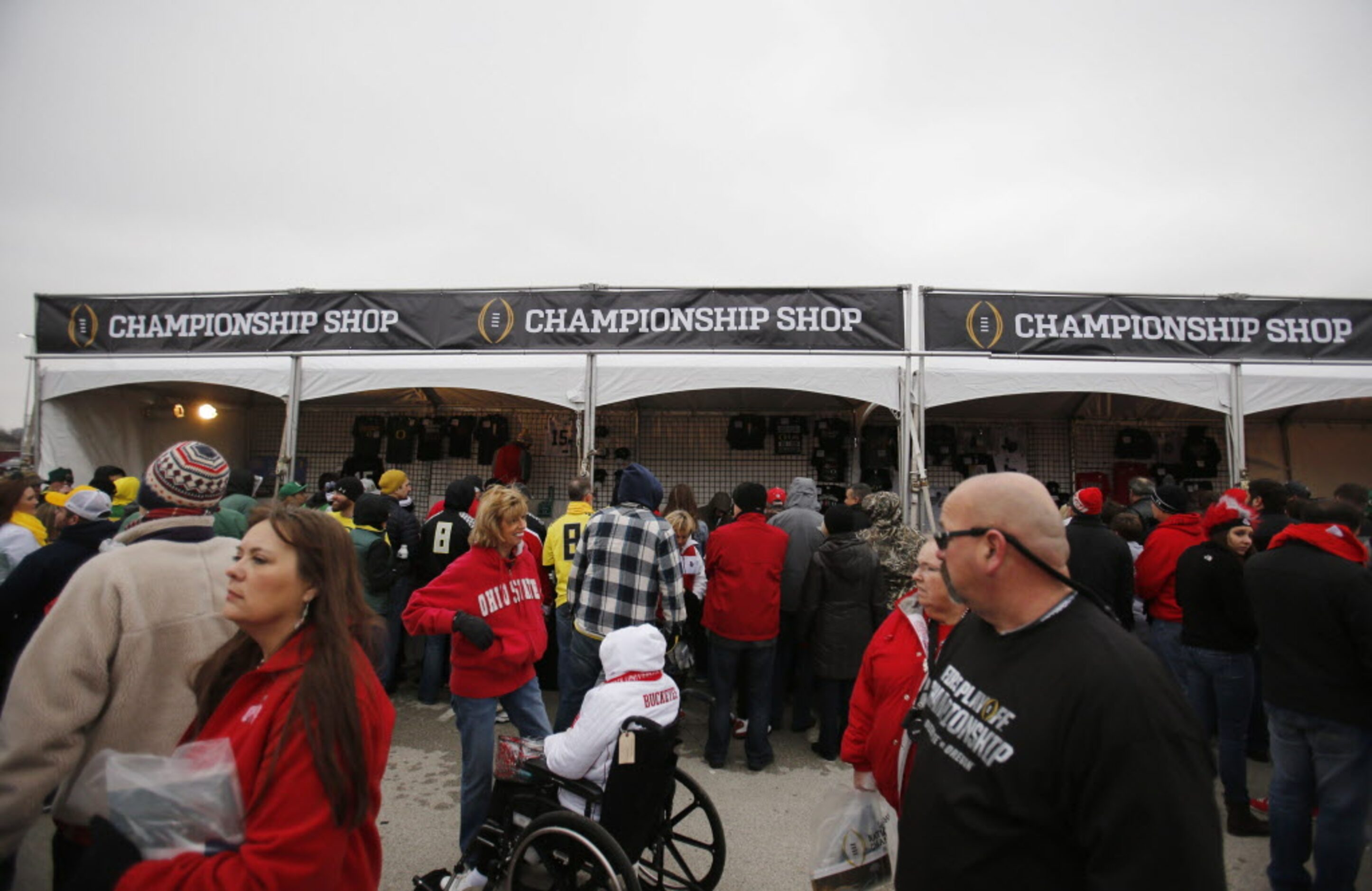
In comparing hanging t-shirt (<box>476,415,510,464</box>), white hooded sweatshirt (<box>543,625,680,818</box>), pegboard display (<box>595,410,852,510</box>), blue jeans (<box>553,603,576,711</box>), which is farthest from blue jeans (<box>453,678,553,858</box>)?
hanging t-shirt (<box>476,415,510,464</box>)

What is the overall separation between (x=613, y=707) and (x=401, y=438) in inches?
317

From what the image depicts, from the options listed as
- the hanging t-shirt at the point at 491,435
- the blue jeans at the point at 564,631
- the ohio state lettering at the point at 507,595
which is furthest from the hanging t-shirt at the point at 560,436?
the ohio state lettering at the point at 507,595

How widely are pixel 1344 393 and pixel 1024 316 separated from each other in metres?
3.27

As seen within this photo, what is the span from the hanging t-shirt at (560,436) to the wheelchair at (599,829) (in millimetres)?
6883

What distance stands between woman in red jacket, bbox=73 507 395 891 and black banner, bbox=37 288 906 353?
5.79 m

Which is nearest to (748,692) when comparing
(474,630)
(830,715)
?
(830,715)

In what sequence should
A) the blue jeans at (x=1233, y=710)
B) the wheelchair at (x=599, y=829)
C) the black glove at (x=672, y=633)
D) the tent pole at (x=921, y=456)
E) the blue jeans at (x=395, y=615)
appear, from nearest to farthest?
the wheelchair at (x=599, y=829)
the blue jeans at (x=1233, y=710)
the black glove at (x=672, y=633)
the blue jeans at (x=395, y=615)
the tent pole at (x=921, y=456)

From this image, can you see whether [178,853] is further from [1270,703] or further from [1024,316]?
[1024,316]

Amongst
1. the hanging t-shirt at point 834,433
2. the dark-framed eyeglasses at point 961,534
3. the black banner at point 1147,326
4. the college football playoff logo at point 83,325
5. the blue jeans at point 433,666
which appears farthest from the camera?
the hanging t-shirt at point 834,433

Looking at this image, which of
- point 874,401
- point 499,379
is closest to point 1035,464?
point 874,401

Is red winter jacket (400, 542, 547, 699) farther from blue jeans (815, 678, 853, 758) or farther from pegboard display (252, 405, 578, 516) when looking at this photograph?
pegboard display (252, 405, 578, 516)

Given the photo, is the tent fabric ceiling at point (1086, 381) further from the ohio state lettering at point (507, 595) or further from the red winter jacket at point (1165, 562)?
the ohio state lettering at point (507, 595)

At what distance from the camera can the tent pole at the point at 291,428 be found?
6.91m

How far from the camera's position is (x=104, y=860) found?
4.06 feet
